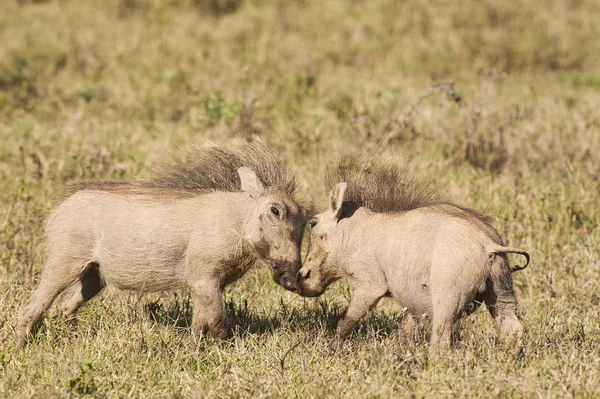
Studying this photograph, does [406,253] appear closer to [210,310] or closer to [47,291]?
[210,310]

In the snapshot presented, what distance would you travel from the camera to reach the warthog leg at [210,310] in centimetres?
460

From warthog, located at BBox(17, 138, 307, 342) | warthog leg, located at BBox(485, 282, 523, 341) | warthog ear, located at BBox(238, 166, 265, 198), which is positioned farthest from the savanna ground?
warthog ear, located at BBox(238, 166, 265, 198)

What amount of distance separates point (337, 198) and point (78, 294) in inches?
59.5

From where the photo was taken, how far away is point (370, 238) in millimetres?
4609

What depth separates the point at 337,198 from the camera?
4.71 metres

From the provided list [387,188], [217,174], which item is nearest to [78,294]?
[217,174]

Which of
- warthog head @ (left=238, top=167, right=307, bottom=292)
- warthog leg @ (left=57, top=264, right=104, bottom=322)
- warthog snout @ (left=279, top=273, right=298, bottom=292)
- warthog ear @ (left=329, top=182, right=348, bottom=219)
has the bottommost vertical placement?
warthog leg @ (left=57, top=264, right=104, bottom=322)

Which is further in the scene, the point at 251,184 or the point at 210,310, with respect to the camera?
the point at 251,184

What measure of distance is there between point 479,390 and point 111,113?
6.44 m

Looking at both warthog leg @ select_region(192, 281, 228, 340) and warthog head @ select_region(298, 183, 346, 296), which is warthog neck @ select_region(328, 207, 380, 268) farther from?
warthog leg @ select_region(192, 281, 228, 340)

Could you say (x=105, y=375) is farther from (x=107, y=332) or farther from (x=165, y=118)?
(x=165, y=118)

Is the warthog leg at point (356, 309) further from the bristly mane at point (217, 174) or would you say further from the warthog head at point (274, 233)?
the bristly mane at point (217, 174)

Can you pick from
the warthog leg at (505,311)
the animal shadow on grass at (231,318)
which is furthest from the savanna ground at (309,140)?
the warthog leg at (505,311)

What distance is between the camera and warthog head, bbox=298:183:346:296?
15.5 ft
